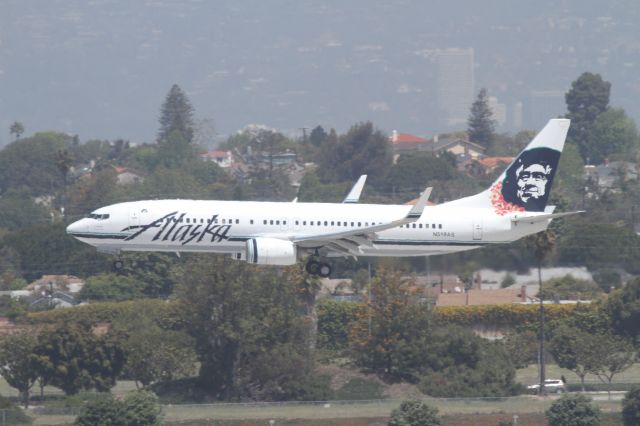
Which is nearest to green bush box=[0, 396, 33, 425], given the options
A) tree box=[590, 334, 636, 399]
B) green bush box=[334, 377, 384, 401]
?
green bush box=[334, 377, 384, 401]

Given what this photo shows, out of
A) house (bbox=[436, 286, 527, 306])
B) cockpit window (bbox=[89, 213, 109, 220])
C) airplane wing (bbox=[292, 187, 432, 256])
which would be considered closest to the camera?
airplane wing (bbox=[292, 187, 432, 256])

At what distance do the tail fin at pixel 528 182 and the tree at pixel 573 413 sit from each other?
9.39 metres

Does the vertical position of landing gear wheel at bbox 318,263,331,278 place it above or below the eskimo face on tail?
below

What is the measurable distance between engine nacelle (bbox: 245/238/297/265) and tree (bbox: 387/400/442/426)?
34.3 ft

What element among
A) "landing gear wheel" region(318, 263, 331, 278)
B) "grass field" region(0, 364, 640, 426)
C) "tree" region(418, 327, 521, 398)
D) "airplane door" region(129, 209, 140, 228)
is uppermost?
"airplane door" region(129, 209, 140, 228)

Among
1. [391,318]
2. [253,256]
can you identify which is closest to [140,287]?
[391,318]

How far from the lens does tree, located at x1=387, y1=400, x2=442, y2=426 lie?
6494 cm

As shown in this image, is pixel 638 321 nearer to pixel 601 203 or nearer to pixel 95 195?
pixel 601 203

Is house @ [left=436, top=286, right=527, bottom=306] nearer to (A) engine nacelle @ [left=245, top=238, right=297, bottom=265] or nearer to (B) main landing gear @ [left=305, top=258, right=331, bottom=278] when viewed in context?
(B) main landing gear @ [left=305, top=258, right=331, bottom=278]

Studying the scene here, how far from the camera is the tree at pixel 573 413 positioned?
2571 inches

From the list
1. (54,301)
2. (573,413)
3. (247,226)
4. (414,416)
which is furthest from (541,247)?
(54,301)

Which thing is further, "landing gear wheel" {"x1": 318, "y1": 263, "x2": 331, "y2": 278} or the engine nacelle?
"landing gear wheel" {"x1": 318, "y1": 263, "x2": 331, "y2": 278}

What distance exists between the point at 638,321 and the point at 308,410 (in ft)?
108

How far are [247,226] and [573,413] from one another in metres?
18.2
